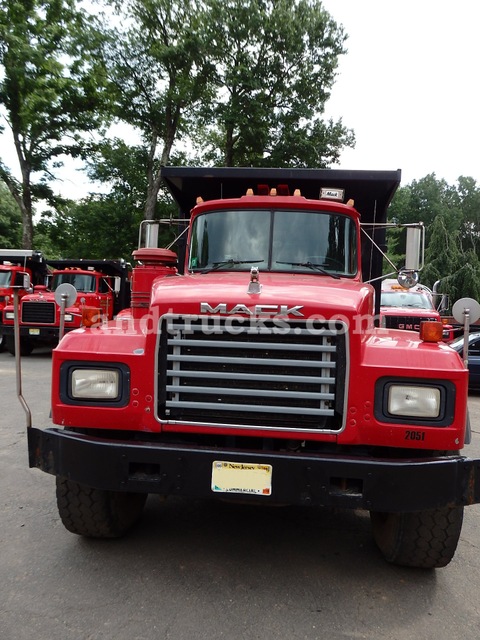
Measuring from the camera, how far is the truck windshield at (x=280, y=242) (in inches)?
178

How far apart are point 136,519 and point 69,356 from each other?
148 centimetres

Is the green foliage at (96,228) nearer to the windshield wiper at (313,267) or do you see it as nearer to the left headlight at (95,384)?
the windshield wiper at (313,267)

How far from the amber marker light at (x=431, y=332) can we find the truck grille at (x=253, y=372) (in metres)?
0.66

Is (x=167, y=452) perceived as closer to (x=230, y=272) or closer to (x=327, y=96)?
(x=230, y=272)

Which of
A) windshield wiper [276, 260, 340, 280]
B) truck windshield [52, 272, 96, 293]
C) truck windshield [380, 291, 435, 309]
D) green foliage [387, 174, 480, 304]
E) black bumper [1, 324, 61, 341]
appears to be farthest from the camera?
green foliage [387, 174, 480, 304]

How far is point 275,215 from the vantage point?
15.3 ft

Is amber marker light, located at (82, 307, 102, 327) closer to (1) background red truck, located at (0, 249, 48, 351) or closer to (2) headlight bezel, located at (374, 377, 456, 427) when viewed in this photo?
(2) headlight bezel, located at (374, 377, 456, 427)

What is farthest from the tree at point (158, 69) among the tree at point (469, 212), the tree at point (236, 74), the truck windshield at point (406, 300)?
the tree at point (469, 212)

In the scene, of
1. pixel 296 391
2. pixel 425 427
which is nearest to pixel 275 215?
pixel 296 391

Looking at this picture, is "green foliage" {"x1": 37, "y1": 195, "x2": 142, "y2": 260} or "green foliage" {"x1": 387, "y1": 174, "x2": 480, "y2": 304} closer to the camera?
"green foliage" {"x1": 37, "y1": 195, "x2": 142, "y2": 260}

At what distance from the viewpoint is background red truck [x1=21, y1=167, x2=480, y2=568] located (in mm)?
3117

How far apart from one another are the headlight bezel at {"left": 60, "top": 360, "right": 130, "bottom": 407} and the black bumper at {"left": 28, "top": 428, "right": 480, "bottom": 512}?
0.71 feet

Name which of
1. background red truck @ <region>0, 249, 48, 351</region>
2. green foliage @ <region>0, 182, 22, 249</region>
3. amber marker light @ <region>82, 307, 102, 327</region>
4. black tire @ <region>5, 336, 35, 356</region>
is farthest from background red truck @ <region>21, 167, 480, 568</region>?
green foliage @ <region>0, 182, 22, 249</region>

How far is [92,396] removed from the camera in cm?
338
